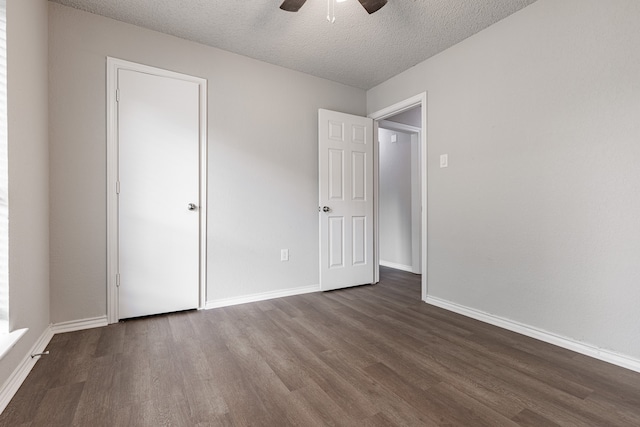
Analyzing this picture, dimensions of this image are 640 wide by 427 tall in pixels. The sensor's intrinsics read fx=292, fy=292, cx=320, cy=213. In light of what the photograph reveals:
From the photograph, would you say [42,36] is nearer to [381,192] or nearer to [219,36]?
[219,36]

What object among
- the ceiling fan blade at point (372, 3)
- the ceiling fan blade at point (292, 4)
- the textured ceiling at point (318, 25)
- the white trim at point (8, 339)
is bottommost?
the white trim at point (8, 339)

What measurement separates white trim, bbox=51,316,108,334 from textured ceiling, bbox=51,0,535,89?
8.10ft

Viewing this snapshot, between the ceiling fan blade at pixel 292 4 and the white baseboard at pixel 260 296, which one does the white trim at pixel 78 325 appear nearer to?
the white baseboard at pixel 260 296

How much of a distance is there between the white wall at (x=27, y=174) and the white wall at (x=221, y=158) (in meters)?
0.11

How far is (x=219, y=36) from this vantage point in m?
2.65

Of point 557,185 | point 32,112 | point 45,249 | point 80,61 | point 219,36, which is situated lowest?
point 45,249

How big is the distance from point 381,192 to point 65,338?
14.7ft

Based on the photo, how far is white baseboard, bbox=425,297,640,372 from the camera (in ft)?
5.82

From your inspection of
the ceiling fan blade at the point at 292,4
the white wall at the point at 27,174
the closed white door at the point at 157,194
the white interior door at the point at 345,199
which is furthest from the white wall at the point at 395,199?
the white wall at the point at 27,174

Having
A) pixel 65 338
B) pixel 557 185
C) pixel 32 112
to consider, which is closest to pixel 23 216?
pixel 32 112

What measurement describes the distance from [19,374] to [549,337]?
3.32 meters

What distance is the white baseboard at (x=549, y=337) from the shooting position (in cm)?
178

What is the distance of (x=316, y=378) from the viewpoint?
1637 millimetres

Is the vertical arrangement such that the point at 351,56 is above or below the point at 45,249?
above
